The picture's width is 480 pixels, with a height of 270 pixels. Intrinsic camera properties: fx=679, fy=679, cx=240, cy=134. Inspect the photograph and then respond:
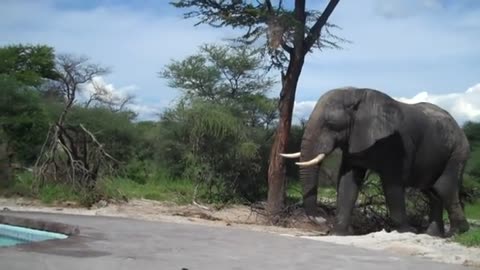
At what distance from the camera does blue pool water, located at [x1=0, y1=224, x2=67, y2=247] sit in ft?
49.1

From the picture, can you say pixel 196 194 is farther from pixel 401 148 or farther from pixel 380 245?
pixel 380 245

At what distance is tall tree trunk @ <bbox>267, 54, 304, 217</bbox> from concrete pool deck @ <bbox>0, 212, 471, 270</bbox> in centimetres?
538

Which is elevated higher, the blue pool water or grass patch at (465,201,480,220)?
grass patch at (465,201,480,220)

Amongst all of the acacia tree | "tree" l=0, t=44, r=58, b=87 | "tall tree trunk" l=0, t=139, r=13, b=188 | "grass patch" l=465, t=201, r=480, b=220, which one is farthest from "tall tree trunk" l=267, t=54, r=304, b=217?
"tree" l=0, t=44, r=58, b=87

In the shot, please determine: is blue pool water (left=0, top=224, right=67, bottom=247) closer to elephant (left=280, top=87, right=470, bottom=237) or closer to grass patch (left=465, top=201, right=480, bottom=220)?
elephant (left=280, top=87, right=470, bottom=237)

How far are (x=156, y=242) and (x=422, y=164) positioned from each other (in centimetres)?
729

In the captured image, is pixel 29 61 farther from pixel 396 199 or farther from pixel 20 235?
pixel 396 199

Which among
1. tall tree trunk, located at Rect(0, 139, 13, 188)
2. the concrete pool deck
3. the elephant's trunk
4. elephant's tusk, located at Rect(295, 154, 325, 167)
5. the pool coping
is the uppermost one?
elephant's tusk, located at Rect(295, 154, 325, 167)

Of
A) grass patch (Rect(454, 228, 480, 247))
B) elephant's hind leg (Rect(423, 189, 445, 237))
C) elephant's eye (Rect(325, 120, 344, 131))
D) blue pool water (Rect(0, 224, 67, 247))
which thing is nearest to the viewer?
grass patch (Rect(454, 228, 480, 247))

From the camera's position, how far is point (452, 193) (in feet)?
56.5

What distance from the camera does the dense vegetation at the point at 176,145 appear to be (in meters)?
23.6

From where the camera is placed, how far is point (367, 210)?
2059 centimetres

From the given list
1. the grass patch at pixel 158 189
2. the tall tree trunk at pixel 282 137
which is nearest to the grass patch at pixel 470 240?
the tall tree trunk at pixel 282 137

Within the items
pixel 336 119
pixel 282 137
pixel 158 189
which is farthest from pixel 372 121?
pixel 158 189
